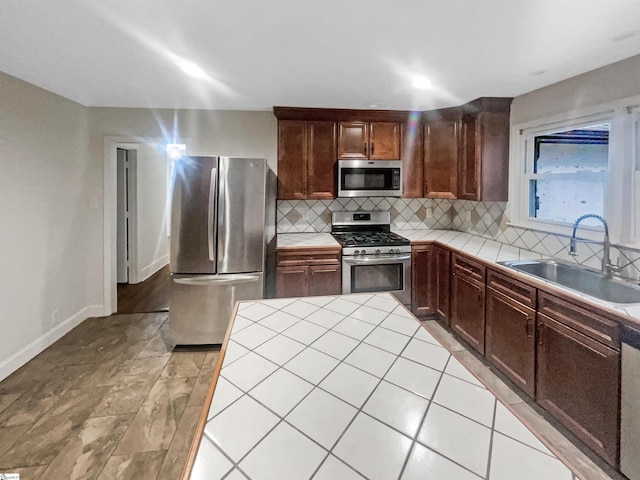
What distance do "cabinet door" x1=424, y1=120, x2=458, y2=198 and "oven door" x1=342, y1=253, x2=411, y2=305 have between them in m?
0.94

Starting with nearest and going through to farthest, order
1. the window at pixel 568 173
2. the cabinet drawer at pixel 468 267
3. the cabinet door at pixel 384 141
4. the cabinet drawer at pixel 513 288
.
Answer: the cabinet drawer at pixel 513 288
the window at pixel 568 173
the cabinet drawer at pixel 468 267
the cabinet door at pixel 384 141

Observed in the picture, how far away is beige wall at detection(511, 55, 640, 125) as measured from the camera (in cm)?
209

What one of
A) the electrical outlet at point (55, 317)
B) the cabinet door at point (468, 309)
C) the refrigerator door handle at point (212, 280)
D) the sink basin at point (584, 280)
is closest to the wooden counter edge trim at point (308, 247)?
the refrigerator door handle at point (212, 280)

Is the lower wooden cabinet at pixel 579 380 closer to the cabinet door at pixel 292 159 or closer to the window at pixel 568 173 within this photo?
the window at pixel 568 173

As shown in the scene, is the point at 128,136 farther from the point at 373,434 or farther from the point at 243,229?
the point at 373,434

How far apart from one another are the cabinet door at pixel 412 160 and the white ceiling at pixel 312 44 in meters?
0.68

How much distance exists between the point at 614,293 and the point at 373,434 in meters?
2.23

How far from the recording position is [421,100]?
124 inches

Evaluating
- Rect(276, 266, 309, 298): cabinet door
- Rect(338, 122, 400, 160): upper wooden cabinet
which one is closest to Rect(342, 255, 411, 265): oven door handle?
Rect(276, 266, 309, 298): cabinet door

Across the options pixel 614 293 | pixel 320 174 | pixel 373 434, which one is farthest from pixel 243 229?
pixel 614 293

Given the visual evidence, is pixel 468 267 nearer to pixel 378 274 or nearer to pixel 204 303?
pixel 378 274

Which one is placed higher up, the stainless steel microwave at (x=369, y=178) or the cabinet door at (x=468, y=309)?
the stainless steel microwave at (x=369, y=178)

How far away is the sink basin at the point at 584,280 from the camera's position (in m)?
1.95

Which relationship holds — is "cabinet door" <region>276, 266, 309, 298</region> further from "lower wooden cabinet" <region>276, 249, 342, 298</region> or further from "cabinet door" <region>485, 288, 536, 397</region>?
"cabinet door" <region>485, 288, 536, 397</region>
